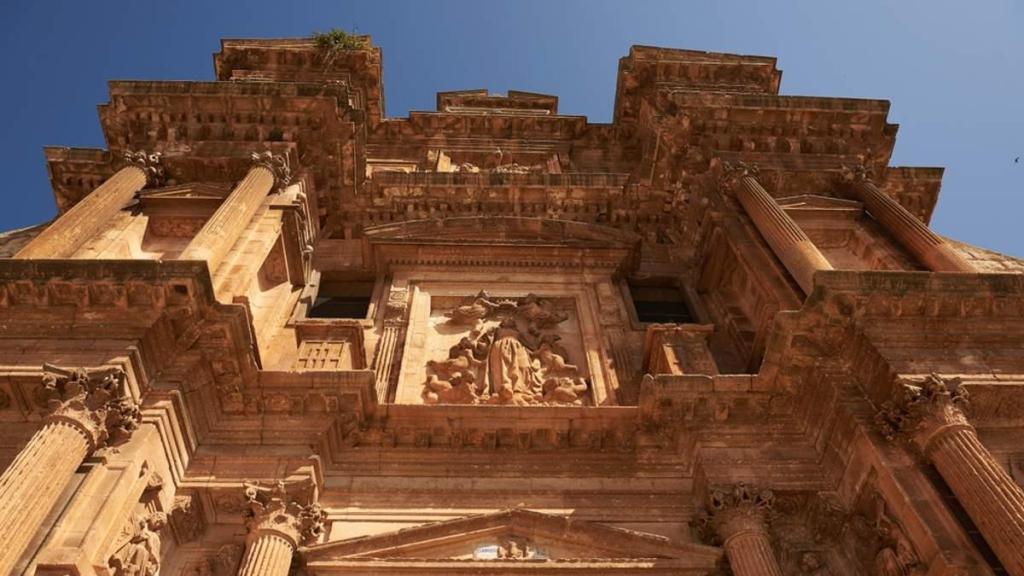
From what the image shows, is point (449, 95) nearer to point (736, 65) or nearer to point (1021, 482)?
point (736, 65)

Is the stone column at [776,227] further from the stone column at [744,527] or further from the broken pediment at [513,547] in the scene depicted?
the broken pediment at [513,547]

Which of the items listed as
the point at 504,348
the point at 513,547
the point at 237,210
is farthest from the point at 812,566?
the point at 237,210

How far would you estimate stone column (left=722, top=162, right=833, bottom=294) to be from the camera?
12.6 m

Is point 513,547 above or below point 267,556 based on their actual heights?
above

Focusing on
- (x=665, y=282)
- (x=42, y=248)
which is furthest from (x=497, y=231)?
(x=42, y=248)

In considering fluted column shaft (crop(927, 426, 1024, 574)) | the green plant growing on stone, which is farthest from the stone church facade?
the green plant growing on stone

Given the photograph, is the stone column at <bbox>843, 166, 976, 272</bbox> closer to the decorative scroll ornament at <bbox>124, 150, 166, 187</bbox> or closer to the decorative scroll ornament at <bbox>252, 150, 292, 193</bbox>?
the decorative scroll ornament at <bbox>252, 150, 292, 193</bbox>

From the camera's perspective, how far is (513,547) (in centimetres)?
991

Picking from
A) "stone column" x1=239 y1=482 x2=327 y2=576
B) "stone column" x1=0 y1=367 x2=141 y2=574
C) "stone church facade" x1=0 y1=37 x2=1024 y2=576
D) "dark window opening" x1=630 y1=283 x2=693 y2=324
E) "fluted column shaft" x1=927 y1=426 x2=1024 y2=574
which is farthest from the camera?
"dark window opening" x1=630 y1=283 x2=693 y2=324

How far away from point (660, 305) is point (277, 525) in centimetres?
999

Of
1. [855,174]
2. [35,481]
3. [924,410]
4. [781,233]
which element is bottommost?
[35,481]

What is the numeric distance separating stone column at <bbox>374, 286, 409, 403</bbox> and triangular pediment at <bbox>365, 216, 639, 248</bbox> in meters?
1.83

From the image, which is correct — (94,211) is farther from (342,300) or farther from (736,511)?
(736,511)

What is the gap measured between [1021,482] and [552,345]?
7.37 meters
